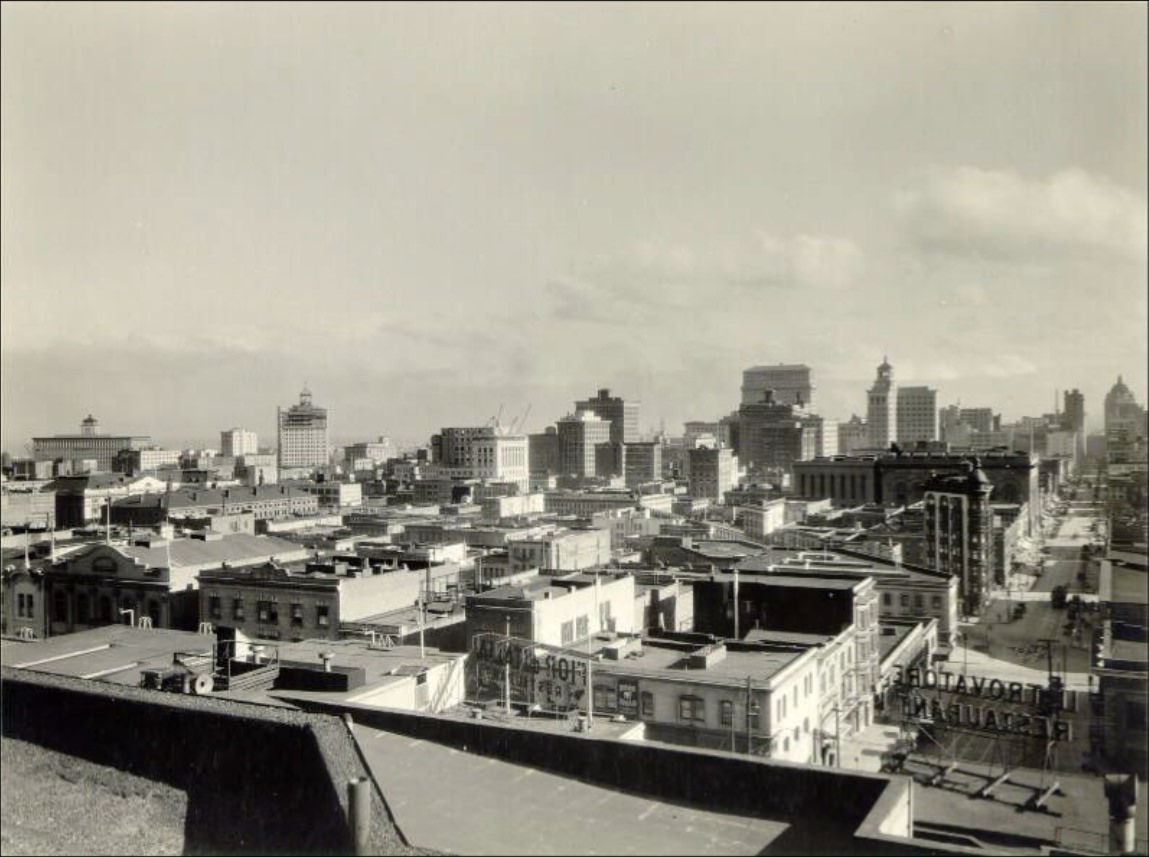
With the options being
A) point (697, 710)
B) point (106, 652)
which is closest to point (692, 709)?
point (697, 710)

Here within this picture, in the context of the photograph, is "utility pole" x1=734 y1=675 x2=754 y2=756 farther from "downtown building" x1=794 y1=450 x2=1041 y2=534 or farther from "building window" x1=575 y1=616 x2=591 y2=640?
"downtown building" x1=794 y1=450 x2=1041 y2=534

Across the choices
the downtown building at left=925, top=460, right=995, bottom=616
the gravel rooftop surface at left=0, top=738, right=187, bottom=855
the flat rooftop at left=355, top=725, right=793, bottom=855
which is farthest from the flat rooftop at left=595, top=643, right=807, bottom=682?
the downtown building at left=925, top=460, right=995, bottom=616

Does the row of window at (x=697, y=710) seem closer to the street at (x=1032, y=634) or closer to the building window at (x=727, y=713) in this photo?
the building window at (x=727, y=713)

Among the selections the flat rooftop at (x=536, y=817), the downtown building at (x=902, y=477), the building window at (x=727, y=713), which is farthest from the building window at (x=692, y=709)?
the downtown building at (x=902, y=477)

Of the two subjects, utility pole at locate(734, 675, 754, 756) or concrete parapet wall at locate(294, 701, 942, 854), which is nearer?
concrete parapet wall at locate(294, 701, 942, 854)

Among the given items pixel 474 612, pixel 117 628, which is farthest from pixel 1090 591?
pixel 117 628

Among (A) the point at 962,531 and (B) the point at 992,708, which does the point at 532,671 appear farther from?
(A) the point at 962,531

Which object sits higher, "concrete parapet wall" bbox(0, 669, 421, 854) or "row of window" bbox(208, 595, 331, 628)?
"concrete parapet wall" bbox(0, 669, 421, 854)
